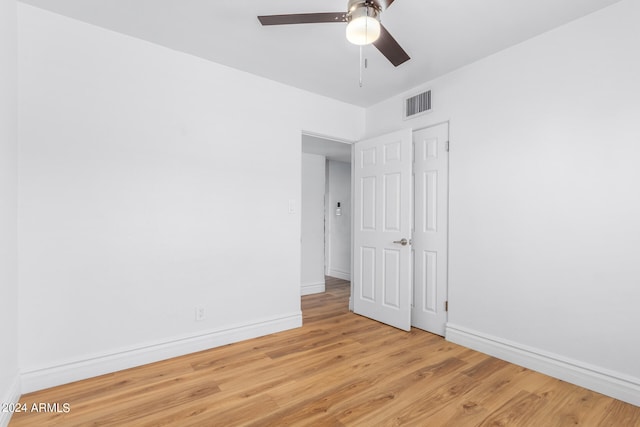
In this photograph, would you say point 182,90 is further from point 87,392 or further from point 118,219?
point 87,392

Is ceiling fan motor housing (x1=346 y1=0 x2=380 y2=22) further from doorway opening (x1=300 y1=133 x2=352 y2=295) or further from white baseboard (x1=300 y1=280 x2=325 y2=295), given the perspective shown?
white baseboard (x1=300 y1=280 x2=325 y2=295)

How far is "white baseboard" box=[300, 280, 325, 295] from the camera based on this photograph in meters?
4.79

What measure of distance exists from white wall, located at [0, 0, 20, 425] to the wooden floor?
33 centimetres

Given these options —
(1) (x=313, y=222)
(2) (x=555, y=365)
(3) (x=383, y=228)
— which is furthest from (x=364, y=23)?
(1) (x=313, y=222)

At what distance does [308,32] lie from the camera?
2.35 metres

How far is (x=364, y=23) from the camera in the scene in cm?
156

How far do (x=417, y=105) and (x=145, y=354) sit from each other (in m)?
3.50

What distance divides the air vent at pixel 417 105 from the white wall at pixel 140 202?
130 centimetres

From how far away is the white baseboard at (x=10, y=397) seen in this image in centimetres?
167

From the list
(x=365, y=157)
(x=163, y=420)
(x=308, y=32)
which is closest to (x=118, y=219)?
(x=163, y=420)

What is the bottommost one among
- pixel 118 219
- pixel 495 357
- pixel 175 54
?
pixel 495 357

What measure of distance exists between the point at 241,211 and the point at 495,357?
8.64 feet

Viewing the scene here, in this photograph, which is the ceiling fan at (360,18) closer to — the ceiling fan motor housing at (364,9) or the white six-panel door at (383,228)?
the ceiling fan motor housing at (364,9)

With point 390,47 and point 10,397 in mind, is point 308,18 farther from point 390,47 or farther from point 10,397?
point 10,397
